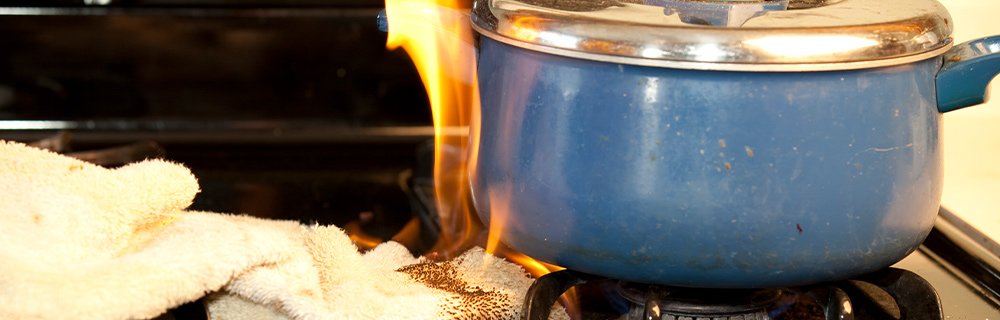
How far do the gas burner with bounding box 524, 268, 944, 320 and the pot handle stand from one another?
0.14 m

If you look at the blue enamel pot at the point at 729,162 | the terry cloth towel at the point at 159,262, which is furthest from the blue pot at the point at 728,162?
the terry cloth towel at the point at 159,262

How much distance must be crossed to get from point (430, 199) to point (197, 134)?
0.36 meters

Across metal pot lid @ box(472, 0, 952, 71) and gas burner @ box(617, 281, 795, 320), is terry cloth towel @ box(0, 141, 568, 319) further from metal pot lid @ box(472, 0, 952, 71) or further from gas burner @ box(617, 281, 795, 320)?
metal pot lid @ box(472, 0, 952, 71)

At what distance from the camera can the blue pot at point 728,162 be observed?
476 millimetres

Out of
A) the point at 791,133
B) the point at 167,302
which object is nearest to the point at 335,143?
the point at 167,302

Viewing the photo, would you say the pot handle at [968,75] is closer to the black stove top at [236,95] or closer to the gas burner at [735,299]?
the gas burner at [735,299]

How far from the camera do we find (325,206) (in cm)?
90

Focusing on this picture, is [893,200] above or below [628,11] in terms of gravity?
below

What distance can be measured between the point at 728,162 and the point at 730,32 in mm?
78

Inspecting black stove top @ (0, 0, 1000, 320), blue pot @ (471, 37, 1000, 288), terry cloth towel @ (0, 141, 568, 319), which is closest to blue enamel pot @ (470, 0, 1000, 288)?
blue pot @ (471, 37, 1000, 288)

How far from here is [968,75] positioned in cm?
52

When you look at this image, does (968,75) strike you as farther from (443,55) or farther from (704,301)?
(443,55)

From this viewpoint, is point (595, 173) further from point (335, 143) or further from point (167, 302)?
point (335, 143)

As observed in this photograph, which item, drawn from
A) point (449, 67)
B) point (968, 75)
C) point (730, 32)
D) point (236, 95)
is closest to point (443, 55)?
point (449, 67)
